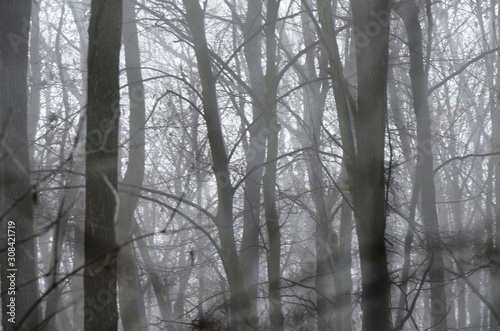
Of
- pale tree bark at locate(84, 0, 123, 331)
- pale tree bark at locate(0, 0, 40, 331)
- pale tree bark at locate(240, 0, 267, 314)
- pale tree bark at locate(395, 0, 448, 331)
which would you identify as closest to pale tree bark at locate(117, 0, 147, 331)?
pale tree bark at locate(240, 0, 267, 314)

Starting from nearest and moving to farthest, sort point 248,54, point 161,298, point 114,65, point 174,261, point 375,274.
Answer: point 114,65 < point 375,274 < point 161,298 < point 248,54 < point 174,261

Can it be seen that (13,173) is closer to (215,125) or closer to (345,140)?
(215,125)

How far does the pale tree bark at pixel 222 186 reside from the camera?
8.07 m

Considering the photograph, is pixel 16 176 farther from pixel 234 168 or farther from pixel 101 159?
pixel 234 168

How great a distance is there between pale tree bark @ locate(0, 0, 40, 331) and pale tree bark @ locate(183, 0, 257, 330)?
86.6 inches

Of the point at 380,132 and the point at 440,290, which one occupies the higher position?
the point at 380,132

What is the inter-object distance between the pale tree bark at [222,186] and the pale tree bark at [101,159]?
→ 3222 millimetres

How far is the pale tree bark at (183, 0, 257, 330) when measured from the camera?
807cm

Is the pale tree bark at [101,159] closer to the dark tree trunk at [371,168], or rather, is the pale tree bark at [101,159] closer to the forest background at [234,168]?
the forest background at [234,168]

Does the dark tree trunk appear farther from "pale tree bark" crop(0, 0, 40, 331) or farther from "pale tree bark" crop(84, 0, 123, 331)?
"pale tree bark" crop(0, 0, 40, 331)

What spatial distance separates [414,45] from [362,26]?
3.34 meters

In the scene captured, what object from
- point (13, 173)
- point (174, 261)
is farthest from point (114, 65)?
point (174, 261)

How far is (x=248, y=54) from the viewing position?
12.7 m

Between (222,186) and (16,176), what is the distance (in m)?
2.55
